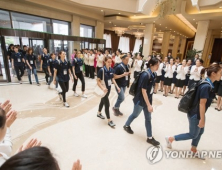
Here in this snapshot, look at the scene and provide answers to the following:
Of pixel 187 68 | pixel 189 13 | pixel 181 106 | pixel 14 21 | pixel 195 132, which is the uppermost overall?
pixel 189 13

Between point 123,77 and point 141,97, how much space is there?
1205 millimetres

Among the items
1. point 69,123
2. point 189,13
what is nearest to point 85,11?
point 189,13

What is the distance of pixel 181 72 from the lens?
5.04 metres

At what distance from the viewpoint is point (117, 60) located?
24.8 ft

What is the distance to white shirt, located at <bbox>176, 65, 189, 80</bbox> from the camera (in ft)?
16.3

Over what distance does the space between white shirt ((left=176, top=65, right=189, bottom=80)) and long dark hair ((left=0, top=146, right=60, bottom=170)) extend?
5.33 m

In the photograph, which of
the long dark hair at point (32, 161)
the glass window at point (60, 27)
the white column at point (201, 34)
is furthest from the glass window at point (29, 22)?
the white column at point (201, 34)

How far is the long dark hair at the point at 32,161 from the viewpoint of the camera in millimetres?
492

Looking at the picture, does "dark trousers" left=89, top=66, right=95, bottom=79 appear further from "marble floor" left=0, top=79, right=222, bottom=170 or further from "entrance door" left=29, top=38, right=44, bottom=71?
"marble floor" left=0, top=79, right=222, bottom=170

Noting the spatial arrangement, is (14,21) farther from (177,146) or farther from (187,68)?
(177,146)

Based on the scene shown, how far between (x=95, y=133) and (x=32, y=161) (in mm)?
2453

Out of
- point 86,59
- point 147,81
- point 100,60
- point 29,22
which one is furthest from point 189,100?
point 29,22

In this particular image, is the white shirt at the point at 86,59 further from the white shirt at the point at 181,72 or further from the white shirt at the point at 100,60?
the white shirt at the point at 181,72

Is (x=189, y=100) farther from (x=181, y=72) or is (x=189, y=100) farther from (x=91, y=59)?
(x=91, y=59)
